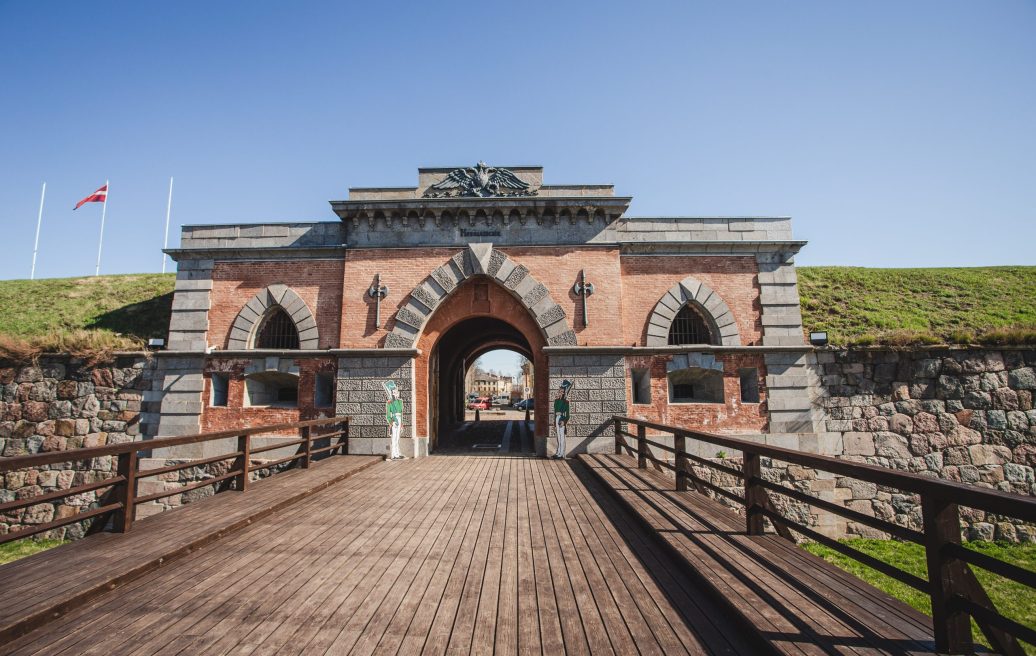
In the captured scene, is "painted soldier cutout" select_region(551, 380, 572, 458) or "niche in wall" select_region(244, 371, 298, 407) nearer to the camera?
"painted soldier cutout" select_region(551, 380, 572, 458)

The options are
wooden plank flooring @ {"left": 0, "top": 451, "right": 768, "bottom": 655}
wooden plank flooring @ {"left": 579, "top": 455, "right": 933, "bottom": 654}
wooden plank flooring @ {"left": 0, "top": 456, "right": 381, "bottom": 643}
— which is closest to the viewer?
wooden plank flooring @ {"left": 579, "top": 455, "right": 933, "bottom": 654}

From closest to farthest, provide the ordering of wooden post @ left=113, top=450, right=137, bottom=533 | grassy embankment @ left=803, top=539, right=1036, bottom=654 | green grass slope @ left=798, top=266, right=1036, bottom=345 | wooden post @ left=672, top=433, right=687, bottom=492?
wooden post @ left=113, top=450, right=137, bottom=533 < wooden post @ left=672, top=433, right=687, bottom=492 < grassy embankment @ left=803, top=539, right=1036, bottom=654 < green grass slope @ left=798, top=266, right=1036, bottom=345

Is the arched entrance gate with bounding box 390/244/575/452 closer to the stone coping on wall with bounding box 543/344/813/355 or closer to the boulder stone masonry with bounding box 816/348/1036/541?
the stone coping on wall with bounding box 543/344/813/355

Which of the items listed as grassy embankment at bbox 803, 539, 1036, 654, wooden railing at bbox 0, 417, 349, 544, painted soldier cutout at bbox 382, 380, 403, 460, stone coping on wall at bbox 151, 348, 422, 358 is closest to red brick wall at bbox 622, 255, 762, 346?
grassy embankment at bbox 803, 539, 1036, 654

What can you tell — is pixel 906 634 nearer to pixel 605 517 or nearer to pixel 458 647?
pixel 458 647

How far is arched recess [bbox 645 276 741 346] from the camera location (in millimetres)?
11062

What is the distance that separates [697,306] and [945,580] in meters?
9.29

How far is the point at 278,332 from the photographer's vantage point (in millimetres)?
11742

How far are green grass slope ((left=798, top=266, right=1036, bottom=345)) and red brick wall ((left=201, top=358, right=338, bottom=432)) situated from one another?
1308 cm

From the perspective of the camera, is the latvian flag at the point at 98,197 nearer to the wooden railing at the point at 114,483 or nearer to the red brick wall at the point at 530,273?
the red brick wall at the point at 530,273

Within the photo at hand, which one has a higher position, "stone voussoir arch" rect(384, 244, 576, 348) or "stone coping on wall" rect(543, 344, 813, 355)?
"stone voussoir arch" rect(384, 244, 576, 348)

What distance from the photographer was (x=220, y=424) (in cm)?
1095

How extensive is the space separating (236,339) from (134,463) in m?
6.99

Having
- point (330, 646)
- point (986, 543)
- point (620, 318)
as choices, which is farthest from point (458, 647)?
point (986, 543)
